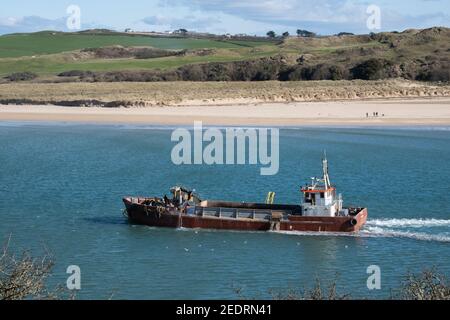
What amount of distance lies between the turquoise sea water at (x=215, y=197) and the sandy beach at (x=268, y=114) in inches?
209

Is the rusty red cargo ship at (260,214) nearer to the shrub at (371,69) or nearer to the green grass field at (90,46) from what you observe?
the shrub at (371,69)

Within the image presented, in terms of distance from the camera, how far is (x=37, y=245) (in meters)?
26.4

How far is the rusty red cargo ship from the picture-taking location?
29078mm

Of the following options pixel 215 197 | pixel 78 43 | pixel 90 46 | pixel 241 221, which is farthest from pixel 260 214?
pixel 78 43

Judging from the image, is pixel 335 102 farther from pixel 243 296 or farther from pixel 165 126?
pixel 243 296

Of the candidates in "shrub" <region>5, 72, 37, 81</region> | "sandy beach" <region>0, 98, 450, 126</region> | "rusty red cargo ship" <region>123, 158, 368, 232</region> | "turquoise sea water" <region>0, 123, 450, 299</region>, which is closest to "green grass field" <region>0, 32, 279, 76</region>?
"shrub" <region>5, 72, 37, 81</region>

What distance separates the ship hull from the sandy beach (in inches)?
1195

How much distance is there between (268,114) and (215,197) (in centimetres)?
2964

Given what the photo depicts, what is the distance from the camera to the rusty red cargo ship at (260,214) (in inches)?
1145

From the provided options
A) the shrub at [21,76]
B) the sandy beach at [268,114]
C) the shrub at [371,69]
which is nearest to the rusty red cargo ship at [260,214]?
the sandy beach at [268,114]

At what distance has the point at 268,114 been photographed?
2542 inches

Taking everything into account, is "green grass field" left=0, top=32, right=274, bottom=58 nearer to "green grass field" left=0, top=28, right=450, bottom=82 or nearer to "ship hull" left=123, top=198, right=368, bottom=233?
"green grass field" left=0, top=28, right=450, bottom=82

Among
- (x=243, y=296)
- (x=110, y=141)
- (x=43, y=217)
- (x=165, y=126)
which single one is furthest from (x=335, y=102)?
(x=243, y=296)

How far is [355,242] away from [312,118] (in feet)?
119
